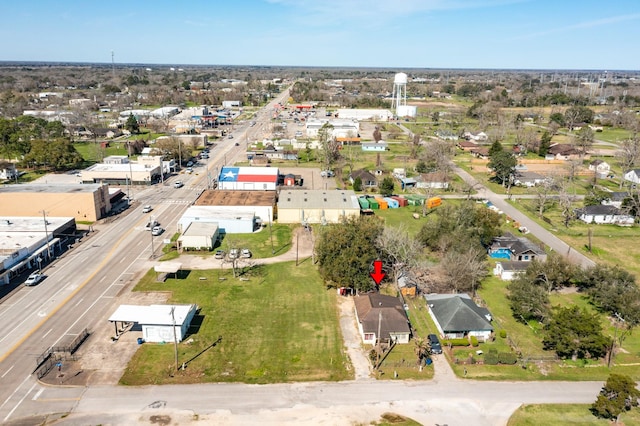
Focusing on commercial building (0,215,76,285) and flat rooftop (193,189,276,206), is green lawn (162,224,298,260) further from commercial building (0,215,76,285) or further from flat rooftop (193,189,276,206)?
commercial building (0,215,76,285)

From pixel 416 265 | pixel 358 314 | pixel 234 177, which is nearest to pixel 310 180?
pixel 234 177

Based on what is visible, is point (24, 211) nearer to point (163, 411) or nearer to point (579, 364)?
point (163, 411)

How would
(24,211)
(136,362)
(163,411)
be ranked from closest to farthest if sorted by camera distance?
(163,411)
(136,362)
(24,211)

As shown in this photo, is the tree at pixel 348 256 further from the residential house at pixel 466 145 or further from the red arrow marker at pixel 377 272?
the residential house at pixel 466 145

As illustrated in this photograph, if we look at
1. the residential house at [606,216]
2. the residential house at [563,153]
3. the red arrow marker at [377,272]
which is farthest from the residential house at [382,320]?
the residential house at [563,153]

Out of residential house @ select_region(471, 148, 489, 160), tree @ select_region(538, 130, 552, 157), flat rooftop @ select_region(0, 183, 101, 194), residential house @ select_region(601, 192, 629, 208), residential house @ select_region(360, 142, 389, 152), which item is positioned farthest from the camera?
residential house @ select_region(360, 142, 389, 152)

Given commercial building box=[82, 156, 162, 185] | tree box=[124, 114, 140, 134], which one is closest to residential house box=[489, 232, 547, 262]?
commercial building box=[82, 156, 162, 185]
